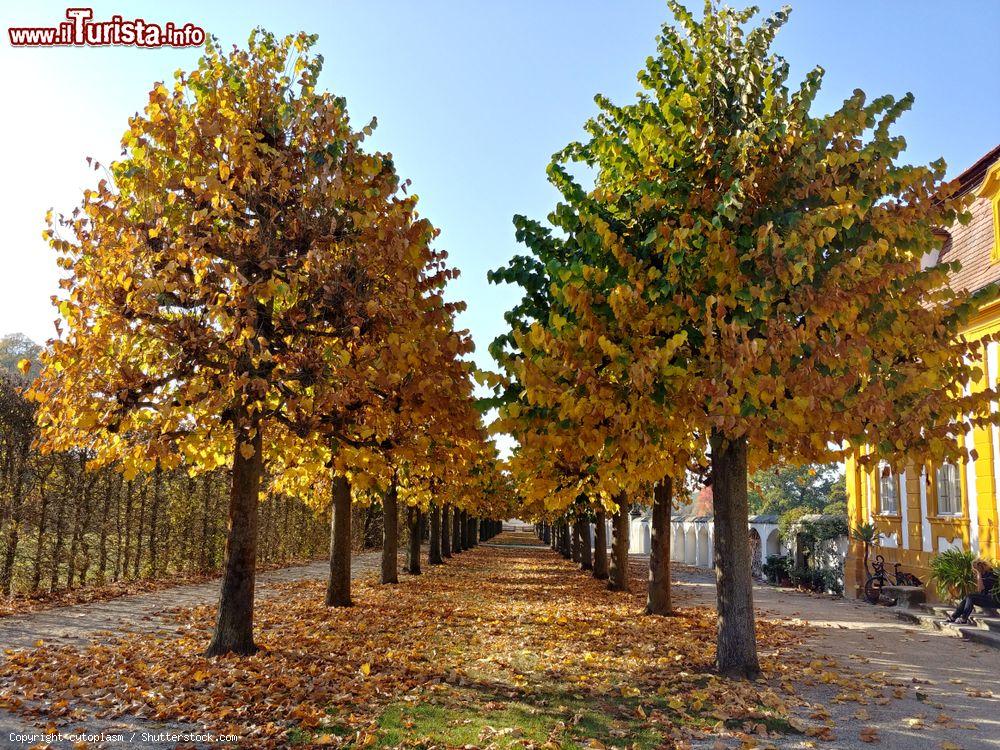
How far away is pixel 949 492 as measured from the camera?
16891 mm

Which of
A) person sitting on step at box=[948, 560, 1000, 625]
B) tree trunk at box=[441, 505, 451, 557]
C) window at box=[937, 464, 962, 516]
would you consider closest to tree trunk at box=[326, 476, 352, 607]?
person sitting on step at box=[948, 560, 1000, 625]

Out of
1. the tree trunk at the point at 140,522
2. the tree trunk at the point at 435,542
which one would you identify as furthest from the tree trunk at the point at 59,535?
the tree trunk at the point at 435,542

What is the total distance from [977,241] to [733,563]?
465 inches

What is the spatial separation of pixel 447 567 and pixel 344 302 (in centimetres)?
2266

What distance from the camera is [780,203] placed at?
8039 millimetres

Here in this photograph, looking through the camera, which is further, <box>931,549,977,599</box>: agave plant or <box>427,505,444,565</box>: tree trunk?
<box>427,505,444,565</box>: tree trunk

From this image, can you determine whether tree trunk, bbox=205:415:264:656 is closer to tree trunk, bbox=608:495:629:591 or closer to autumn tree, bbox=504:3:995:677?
autumn tree, bbox=504:3:995:677

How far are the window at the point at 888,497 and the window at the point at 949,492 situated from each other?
1.63 m

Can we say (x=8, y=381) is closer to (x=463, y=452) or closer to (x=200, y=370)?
(x=200, y=370)

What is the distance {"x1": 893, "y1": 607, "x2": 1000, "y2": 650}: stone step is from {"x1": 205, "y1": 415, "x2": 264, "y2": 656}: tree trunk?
1135 centimetres

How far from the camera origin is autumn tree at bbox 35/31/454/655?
7.71 meters

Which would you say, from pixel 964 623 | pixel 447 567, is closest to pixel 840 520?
pixel 964 623

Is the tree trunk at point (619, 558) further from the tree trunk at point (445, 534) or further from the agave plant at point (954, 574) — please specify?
the tree trunk at point (445, 534)

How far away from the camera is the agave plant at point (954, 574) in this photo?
1432 cm
